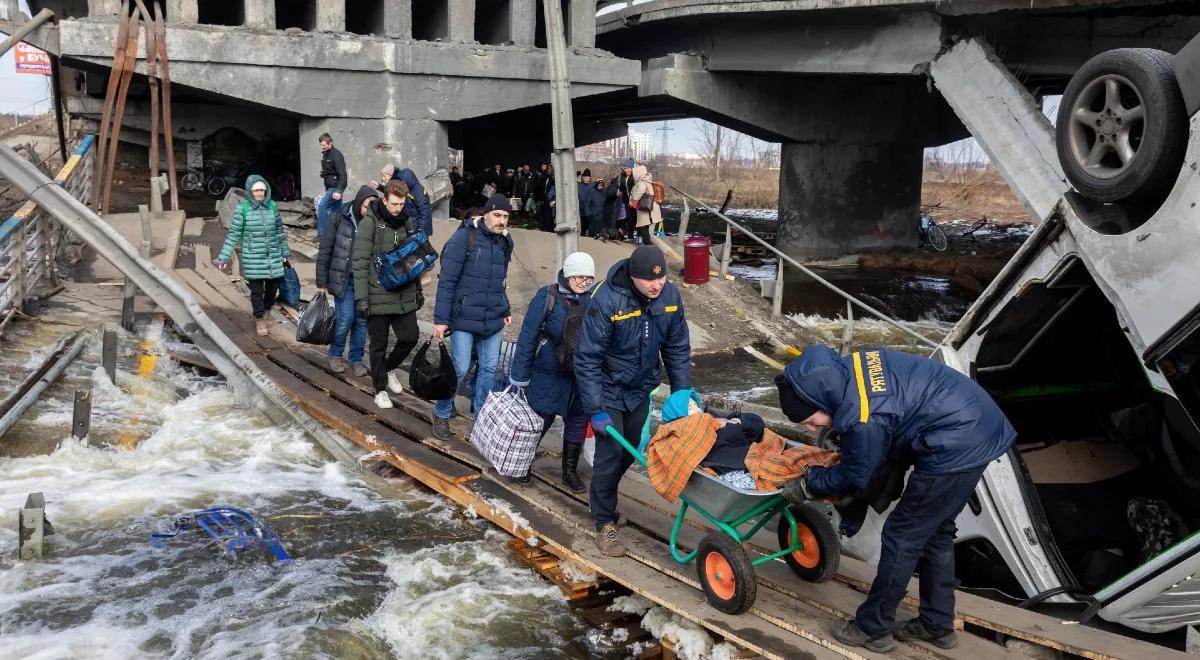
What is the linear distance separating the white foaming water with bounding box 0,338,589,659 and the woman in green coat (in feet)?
7.89

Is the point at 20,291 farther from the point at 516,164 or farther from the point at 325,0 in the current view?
the point at 516,164

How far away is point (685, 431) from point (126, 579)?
3.35 meters

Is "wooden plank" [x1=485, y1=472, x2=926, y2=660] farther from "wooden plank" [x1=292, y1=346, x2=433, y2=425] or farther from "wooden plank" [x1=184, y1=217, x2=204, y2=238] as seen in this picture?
"wooden plank" [x1=184, y1=217, x2=204, y2=238]

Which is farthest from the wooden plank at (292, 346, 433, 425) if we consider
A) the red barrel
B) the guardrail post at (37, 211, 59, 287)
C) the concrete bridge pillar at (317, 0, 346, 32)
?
the concrete bridge pillar at (317, 0, 346, 32)

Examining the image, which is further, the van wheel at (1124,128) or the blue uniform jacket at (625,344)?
the blue uniform jacket at (625,344)

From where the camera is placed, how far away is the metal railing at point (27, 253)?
971cm

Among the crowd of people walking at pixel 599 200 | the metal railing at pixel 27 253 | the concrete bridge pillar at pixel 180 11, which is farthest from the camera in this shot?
the crowd of people walking at pixel 599 200

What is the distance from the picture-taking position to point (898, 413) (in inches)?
152

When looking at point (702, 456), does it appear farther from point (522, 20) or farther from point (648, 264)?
point (522, 20)

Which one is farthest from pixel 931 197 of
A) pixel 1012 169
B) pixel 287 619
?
pixel 287 619

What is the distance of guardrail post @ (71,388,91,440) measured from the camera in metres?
7.17

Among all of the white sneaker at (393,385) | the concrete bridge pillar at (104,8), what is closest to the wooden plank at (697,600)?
the white sneaker at (393,385)

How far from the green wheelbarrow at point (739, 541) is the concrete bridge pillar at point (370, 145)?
43.3 feet

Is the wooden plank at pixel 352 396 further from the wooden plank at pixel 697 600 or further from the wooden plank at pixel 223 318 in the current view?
the wooden plank at pixel 697 600
